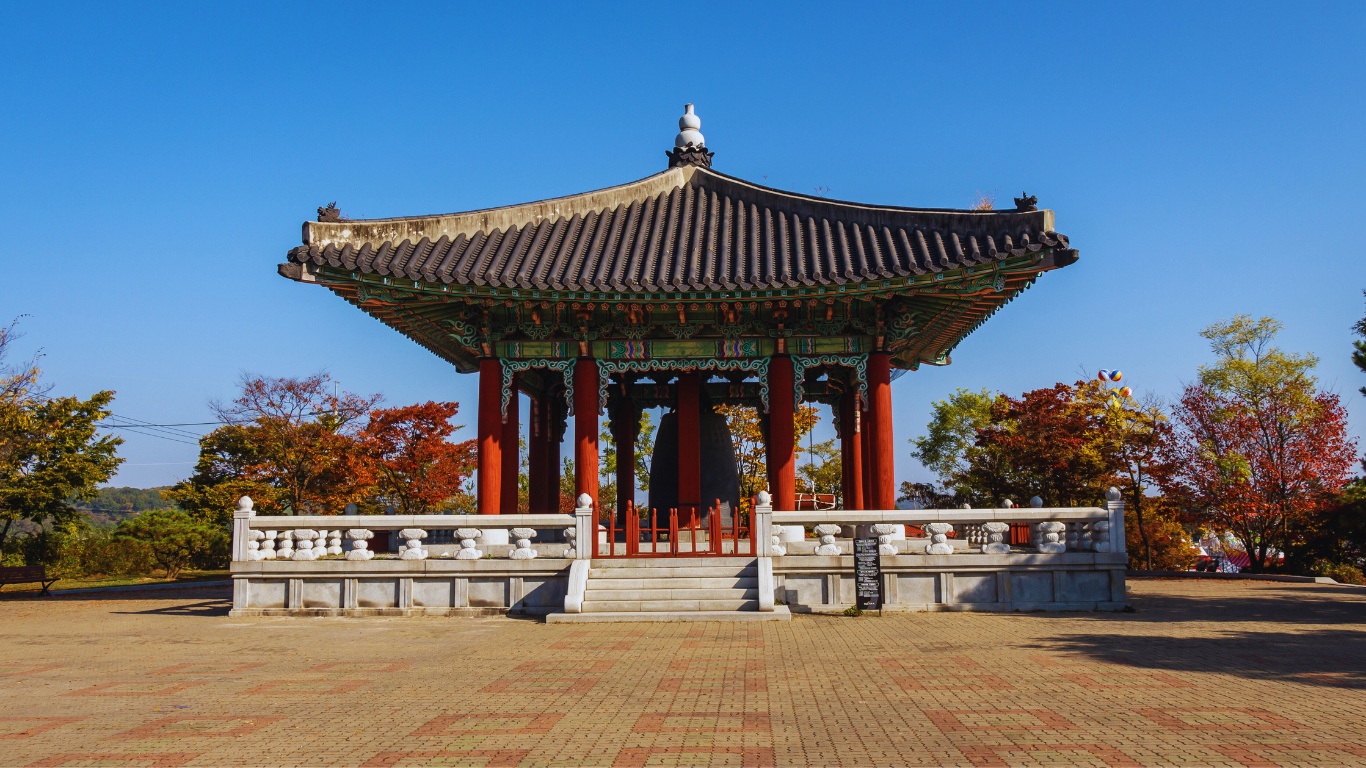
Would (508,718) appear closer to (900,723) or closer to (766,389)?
(900,723)

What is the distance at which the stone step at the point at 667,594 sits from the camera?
16.5m

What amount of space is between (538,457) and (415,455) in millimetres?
10670

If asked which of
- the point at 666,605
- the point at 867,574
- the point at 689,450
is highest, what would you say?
the point at 689,450

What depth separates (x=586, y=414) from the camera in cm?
2069

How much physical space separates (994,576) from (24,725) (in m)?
A: 14.1

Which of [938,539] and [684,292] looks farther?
[684,292]

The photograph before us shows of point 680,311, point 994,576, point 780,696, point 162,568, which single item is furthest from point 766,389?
point 162,568

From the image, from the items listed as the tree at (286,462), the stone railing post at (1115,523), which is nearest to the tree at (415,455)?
the tree at (286,462)

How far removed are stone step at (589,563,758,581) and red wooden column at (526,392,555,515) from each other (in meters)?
7.85

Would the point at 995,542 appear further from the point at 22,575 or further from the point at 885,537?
the point at 22,575

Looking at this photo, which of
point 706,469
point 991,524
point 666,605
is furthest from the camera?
point 706,469

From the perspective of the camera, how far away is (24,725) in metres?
8.17

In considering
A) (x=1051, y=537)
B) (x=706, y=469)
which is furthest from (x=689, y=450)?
(x=1051, y=537)

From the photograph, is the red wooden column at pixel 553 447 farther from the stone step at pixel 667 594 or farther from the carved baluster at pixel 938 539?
the carved baluster at pixel 938 539
